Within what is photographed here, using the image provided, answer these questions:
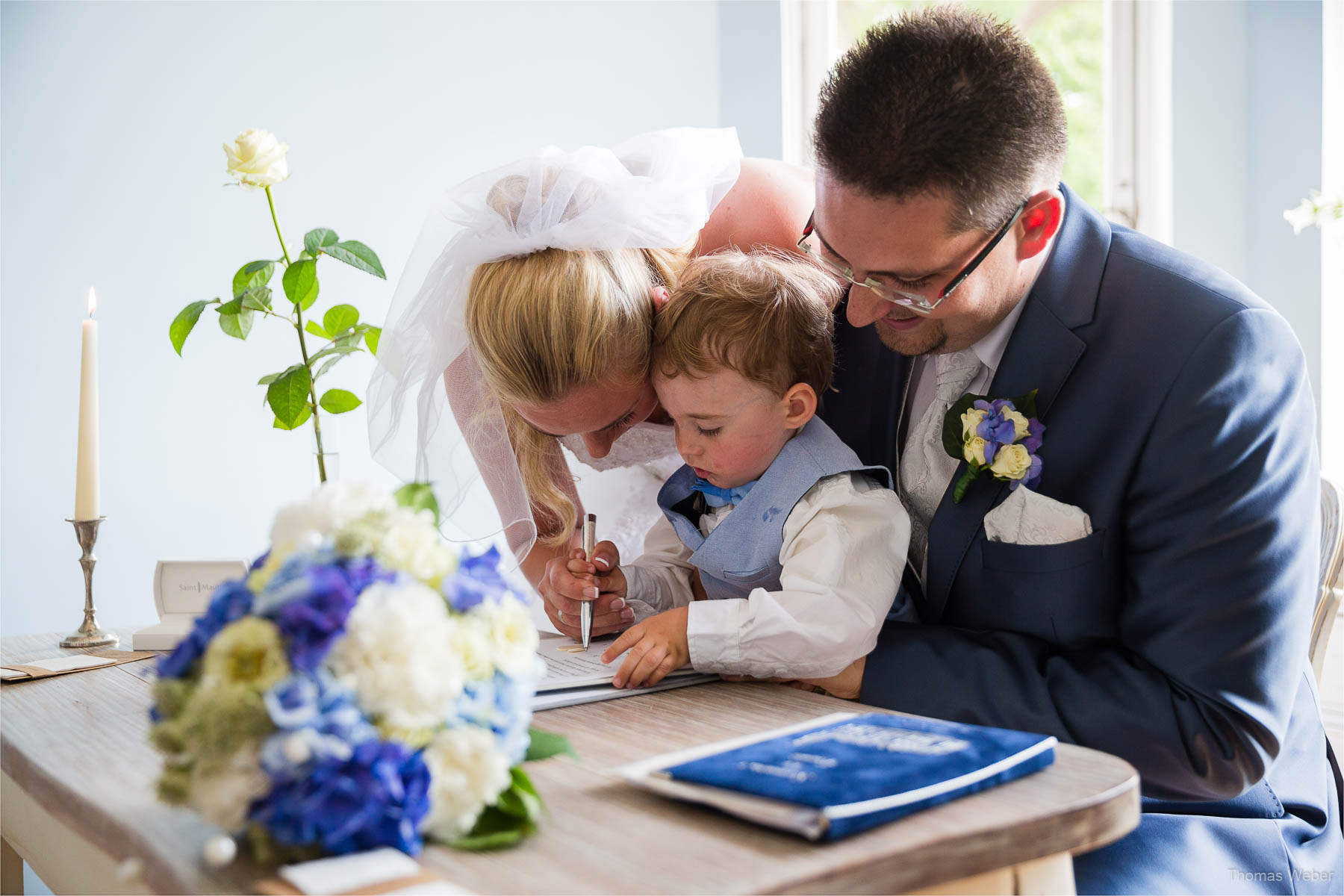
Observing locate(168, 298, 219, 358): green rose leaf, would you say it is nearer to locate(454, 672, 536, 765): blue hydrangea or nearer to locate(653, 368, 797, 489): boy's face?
locate(653, 368, 797, 489): boy's face

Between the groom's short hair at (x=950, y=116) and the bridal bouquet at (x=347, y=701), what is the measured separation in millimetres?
798

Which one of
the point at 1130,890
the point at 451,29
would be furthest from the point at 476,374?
the point at 451,29

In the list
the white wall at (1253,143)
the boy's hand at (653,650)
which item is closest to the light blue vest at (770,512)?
the boy's hand at (653,650)

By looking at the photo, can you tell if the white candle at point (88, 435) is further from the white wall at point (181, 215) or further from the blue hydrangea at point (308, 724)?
the blue hydrangea at point (308, 724)

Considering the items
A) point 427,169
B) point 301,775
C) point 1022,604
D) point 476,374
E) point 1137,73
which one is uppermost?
point 1137,73

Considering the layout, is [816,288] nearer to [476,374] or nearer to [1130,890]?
[476,374]

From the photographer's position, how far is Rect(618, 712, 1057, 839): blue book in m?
0.67

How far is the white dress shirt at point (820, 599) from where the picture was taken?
1.17 m

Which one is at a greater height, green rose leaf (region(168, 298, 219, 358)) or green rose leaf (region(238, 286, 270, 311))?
green rose leaf (region(238, 286, 270, 311))

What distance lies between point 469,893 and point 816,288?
1095 mm

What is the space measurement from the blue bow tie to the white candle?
2.81 ft

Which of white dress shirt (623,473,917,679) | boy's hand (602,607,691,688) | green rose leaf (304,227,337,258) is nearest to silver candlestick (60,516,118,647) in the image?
green rose leaf (304,227,337,258)

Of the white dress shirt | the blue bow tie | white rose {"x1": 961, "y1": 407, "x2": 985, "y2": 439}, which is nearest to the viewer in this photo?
the white dress shirt

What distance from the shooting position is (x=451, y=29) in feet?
9.27
